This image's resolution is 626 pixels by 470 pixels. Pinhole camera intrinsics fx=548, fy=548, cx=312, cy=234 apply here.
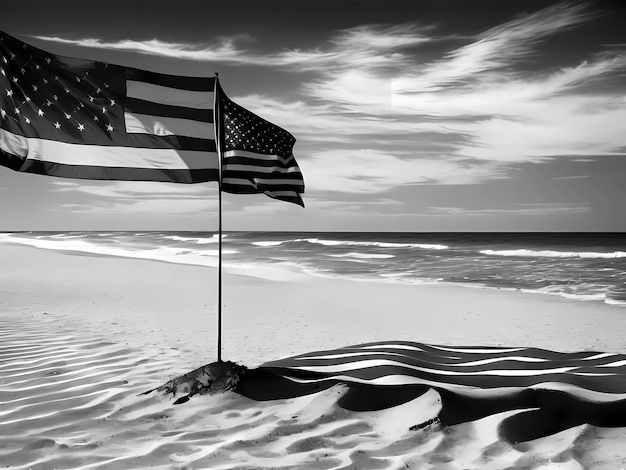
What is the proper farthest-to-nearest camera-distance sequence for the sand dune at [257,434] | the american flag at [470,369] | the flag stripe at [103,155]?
the american flag at [470,369], the flag stripe at [103,155], the sand dune at [257,434]

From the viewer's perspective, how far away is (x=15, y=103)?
4141mm

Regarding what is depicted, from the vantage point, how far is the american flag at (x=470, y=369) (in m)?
4.32

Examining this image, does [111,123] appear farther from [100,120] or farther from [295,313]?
[295,313]

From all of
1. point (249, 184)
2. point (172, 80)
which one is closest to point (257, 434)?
point (249, 184)

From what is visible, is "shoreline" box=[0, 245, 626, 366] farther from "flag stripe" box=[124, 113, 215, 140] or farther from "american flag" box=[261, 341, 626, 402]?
"flag stripe" box=[124, 113, 215, 140]

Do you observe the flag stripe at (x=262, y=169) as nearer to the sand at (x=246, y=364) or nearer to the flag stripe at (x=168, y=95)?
the flag stripe at (x=168, y=95)

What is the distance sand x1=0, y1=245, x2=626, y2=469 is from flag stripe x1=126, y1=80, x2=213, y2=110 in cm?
245

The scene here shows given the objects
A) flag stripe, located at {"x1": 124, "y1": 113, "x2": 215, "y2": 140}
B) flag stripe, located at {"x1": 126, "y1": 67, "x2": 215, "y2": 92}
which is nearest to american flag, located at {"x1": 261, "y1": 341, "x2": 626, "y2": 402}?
flag stripe, located at {"x1": 124, "y1": 113, "x2": 215, "y2": 140}

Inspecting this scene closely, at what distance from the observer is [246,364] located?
19.9ft

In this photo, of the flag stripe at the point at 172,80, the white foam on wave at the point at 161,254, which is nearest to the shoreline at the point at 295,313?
the flag stripe at the point at 172,80

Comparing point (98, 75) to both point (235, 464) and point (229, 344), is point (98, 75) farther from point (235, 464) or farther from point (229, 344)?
point (229, 344)

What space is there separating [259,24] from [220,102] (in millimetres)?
11873

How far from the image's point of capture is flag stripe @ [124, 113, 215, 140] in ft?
14.9

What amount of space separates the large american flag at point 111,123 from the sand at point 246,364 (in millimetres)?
1874
